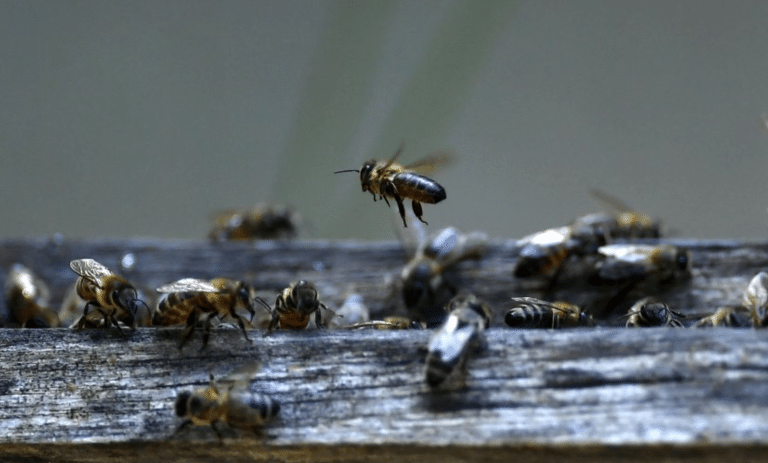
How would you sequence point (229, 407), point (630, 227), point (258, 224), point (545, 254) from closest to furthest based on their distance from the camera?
point (229, 407), point (545, 254), point (630, 227), point (258, 224)

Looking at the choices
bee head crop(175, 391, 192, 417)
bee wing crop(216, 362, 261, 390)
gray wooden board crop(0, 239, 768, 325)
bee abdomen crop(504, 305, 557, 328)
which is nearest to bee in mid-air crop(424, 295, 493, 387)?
bee abdomen crop(504, 305, 557, 328)

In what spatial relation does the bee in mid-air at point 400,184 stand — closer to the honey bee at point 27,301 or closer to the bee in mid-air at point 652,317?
the bee in mid-air at point 652,317

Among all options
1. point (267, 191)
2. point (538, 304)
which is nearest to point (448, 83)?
point (267, 191)

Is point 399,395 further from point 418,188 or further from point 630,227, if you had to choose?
point 630,227

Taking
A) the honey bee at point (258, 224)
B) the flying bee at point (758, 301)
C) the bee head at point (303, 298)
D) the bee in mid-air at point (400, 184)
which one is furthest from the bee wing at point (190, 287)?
the honey bee at point (258, 224)

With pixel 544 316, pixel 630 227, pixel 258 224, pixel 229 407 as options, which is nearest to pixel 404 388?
pixel 229 407

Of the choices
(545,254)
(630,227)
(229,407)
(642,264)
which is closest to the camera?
(229,407)
